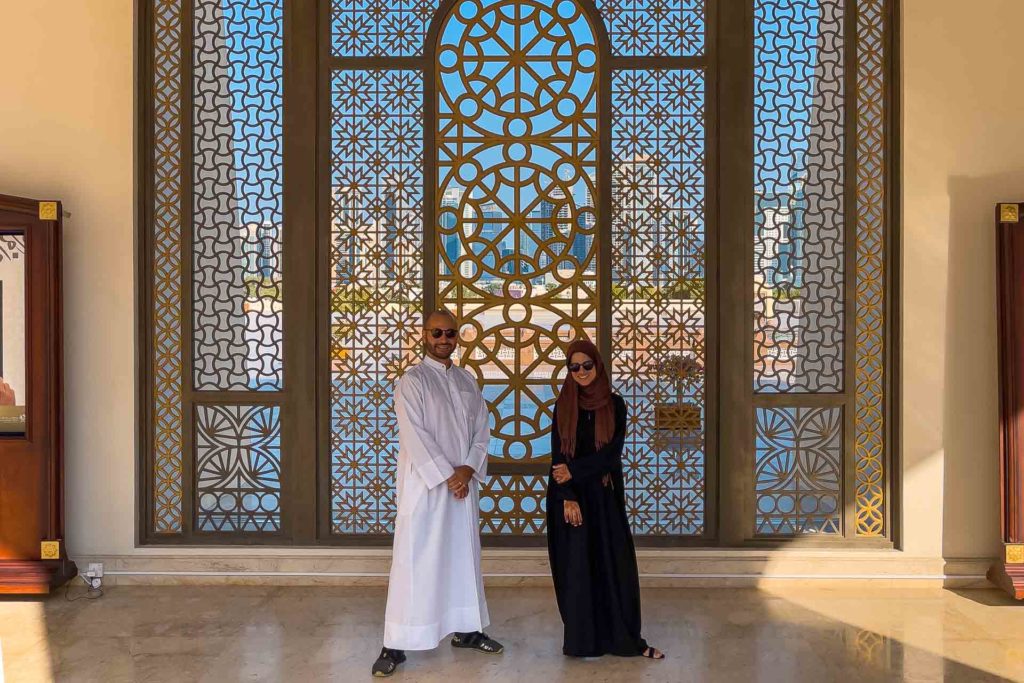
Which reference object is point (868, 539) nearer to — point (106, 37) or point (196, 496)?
point (196, 496)

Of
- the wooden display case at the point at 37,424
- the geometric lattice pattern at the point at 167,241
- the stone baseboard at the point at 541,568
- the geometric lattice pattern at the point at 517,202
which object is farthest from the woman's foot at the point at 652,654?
the wooden display case at the point at 37,424

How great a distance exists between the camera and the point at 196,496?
4.63 metres

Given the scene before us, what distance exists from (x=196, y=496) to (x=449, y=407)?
1775 millimetres

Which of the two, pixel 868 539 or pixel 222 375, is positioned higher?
pixel 222 375

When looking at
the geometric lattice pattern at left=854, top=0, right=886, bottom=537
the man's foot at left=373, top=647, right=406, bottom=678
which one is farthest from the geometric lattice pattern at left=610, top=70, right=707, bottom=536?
the man's foot at left=373, top=647, right=406, bottom=678

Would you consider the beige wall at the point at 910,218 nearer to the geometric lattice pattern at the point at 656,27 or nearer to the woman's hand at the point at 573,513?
the geometric lattice pattern at the point at 656,27

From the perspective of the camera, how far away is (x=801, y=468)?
4.55m

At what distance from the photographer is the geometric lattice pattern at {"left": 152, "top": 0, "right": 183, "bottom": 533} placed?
15.0 ft

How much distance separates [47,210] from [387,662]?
105 inches

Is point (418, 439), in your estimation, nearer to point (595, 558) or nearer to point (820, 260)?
point (595, 558)

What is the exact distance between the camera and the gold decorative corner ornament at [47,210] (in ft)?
14.1

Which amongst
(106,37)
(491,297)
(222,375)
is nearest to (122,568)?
(222,375)

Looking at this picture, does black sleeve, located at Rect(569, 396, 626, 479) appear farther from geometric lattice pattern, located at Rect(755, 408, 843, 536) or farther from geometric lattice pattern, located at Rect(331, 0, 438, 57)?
geometric lattice pattern, located at Rect(331, 0, 438, 57)

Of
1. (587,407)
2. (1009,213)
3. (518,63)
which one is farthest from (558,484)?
(1009,213)
